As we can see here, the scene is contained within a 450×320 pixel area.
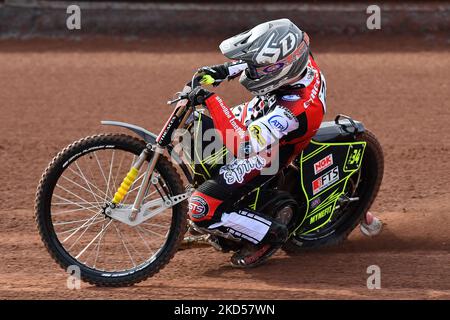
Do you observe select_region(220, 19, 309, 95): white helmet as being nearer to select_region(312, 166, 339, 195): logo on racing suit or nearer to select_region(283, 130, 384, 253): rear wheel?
select_region(312, 166, 339, 195): logo on racing suit

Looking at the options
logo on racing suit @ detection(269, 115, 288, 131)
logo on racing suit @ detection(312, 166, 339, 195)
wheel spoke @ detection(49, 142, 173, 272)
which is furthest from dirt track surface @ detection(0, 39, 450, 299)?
logo on racing suit @ detection(269, 115, 288, 131)

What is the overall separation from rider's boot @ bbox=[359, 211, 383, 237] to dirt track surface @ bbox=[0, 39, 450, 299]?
8 centimetres

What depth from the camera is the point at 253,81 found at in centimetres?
631

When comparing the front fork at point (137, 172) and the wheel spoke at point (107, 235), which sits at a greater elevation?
the front fork at point (137, 172)

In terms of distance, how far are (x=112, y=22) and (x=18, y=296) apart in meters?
8.49

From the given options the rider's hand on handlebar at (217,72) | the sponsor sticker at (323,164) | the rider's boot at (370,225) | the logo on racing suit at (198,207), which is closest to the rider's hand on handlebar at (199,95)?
the rider's hand on handlebar at (217,72)

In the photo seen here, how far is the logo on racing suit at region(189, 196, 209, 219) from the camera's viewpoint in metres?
6.18

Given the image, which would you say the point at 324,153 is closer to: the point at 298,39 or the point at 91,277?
the point at 298,39

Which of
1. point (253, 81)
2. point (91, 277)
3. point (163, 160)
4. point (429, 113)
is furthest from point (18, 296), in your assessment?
point (429, 113)

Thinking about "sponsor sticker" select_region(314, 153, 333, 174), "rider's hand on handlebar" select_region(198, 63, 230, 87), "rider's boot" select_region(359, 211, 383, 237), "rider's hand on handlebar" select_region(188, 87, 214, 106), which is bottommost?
"rider's boot" select_region(359, 211, 383, 237)

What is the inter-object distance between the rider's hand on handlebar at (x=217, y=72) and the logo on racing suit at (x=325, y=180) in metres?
1.11

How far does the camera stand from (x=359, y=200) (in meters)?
7.27

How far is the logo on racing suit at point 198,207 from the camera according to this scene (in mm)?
6180

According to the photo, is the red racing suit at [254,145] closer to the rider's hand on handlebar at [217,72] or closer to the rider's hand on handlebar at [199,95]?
the rider's hand on handlebar at [199,95]
